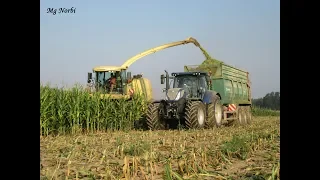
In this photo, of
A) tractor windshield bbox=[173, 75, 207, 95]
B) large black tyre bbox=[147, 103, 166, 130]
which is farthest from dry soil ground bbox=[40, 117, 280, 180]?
tractor windshield bbox=[173, 75, 207, 95]

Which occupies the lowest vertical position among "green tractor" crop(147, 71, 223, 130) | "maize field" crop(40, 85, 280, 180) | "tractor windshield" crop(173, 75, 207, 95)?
"maize field" crop(40, 85, 280, 180)

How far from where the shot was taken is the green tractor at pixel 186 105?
39.3 ft

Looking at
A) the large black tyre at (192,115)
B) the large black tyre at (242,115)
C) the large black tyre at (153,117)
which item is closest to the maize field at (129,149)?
the large black tyre at (192,115)

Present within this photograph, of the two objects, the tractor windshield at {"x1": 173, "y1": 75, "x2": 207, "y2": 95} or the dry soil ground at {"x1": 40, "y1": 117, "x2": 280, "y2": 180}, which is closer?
the dry soil ground at {"x1": 40, "y1": 117, "x2": 280, "y2": 180}

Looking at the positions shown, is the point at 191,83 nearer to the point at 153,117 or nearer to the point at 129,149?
the point at 153,117

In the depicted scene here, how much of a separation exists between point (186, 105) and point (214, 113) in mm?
1559

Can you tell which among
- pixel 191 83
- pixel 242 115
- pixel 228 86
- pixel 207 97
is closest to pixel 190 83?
pixel 191 83

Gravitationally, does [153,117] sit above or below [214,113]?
below

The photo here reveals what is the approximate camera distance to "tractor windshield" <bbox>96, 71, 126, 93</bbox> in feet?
47.8

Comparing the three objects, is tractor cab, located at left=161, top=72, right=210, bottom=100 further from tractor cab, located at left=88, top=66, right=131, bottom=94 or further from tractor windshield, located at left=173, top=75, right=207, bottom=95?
tractor cab, located at left=88, top=66, right=131, bottom=94

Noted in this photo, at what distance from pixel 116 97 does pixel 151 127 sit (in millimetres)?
2374

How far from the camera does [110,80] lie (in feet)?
47.9
